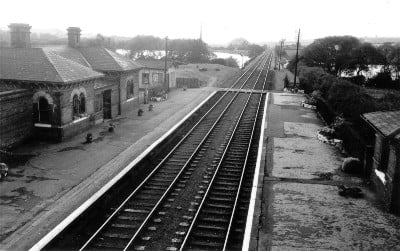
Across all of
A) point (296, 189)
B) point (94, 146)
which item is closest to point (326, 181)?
point (296, 189)

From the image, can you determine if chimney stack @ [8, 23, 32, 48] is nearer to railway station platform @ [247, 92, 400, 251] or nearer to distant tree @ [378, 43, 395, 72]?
railway station platform @ [247, 92, 400, 251]

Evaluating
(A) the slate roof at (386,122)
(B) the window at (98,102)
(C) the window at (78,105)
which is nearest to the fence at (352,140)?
(A) the slate roof at (386,122)

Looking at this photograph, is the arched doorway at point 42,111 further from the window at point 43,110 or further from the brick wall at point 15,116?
the brick wall at point 15,116

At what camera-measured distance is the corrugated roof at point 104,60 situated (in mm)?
28289

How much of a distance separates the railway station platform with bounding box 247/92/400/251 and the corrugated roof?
13421 mm

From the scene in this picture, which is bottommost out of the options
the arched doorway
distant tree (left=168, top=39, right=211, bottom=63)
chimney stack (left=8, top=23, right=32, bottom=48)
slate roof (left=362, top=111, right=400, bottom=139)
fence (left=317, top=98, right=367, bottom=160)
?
fence (left=317, top=98, right=367, bottom=160)

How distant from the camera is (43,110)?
20875 millimetres

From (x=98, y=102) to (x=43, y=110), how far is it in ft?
16.3

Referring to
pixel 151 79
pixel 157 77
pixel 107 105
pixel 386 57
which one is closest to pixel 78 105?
pixel 107 105

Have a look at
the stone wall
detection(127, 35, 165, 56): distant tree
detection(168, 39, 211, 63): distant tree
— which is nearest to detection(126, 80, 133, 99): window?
the stone wall

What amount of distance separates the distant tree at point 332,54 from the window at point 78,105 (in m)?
43.5

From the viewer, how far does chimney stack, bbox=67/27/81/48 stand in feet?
96.8

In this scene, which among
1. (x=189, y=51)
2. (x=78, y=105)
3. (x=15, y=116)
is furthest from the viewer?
(x=189, y=51)

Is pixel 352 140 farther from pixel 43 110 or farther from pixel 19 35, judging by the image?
pixel 19 35
